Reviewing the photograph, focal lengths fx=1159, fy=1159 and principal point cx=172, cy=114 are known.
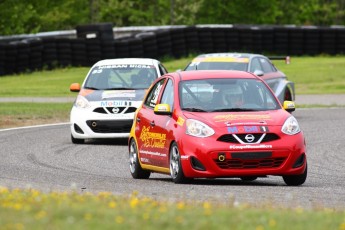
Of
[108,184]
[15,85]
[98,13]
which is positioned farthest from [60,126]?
[98,13]

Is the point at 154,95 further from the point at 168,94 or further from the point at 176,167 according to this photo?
the point at 176,167

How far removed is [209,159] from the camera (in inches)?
500

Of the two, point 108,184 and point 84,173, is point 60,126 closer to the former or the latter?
point 84,173

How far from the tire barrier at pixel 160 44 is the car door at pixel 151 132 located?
79.4ft

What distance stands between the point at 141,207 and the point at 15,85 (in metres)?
31.6

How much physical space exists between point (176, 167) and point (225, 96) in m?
1.17

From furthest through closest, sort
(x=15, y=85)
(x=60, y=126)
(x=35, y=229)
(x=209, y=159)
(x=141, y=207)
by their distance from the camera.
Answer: (x=15, y=85)
(x=60, y=126)
(x=209, y=159)
(x=141, y=207)
(x=35, y=229)

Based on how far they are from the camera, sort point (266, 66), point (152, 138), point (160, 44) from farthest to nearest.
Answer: point (160, 44)
point (266, 66)
point (152, 138)

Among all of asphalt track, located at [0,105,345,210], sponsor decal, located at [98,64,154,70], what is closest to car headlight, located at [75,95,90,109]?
asphalt track, located at [0,105,345,210]

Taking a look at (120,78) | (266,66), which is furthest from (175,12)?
(120,78)

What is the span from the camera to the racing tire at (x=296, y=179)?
43.0 ft

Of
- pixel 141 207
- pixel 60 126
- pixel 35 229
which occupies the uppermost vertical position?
pixel 35 229

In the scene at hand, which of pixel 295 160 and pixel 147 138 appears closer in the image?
pixel 295 160

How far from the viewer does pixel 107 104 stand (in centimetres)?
2017
